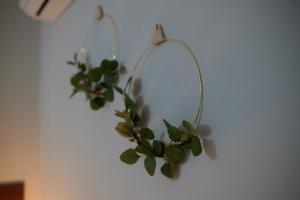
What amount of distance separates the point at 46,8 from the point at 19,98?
633mm

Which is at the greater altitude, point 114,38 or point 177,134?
point 114,38

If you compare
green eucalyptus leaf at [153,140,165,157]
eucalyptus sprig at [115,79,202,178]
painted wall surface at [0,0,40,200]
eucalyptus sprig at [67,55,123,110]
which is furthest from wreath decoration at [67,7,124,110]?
painted wall surface at [0,0,40,200]

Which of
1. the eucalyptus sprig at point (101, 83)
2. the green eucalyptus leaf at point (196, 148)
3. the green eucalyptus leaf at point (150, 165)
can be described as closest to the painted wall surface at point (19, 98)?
the eucalyptus sprig at point (101, 83)

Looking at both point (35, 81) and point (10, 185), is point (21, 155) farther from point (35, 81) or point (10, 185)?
point (35, 81)

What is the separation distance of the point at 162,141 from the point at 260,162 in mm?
244

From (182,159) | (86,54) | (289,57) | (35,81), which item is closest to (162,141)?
(182,159)

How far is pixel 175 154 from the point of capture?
54 centimetres

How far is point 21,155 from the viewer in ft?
5.60

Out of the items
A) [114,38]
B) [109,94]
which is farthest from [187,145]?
[114,38]

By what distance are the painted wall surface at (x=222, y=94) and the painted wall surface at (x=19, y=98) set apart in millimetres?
945

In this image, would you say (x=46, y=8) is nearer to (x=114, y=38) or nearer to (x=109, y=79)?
(x=114, y=38)

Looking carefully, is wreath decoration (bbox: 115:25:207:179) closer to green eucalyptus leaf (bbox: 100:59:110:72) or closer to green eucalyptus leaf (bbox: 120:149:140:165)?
green eucalyptus leaf (bbox: 120:149:140:165)

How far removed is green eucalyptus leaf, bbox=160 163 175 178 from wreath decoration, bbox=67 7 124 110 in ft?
0.94

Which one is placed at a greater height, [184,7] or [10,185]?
[184,7]
